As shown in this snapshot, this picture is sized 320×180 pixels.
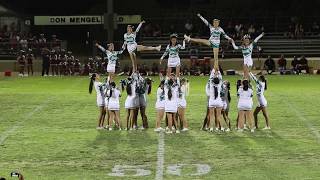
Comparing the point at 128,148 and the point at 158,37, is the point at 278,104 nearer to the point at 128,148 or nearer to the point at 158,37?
the point at 128,148

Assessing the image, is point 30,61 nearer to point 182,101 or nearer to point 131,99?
point 131,99

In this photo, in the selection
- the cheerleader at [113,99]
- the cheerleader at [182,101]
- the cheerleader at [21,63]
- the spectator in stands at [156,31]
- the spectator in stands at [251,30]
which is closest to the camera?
the cheerleader at [182,101]

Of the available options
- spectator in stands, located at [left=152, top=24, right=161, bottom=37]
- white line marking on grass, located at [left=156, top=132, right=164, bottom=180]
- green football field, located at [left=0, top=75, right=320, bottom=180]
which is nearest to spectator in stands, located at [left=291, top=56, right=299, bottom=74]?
spectator in stands, located at [left=152, top=24, right=161, bottom=37]

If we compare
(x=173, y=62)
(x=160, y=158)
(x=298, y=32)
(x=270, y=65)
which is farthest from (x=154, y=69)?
(x=160, y=158)

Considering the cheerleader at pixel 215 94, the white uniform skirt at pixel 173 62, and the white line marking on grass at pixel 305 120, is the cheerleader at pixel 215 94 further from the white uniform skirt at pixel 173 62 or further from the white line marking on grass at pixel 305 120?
the white line marking on grass at pixel 305 120

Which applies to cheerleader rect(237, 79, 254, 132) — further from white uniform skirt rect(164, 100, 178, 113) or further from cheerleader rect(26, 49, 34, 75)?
→ cheerleader rect(26, 49, 34, 75)

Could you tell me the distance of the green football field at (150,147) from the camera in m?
13.3

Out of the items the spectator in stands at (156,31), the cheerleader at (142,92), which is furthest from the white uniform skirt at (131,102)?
the spectator in stands at (156,31)

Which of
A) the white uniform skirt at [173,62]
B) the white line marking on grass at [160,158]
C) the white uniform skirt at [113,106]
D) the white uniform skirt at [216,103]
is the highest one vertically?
the white uniform skirt at [173,62]

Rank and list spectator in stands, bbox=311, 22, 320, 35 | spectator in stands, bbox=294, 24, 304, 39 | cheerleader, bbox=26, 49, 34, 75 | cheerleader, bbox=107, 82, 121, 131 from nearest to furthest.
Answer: cheerleader, bbox=107, 82, 121, 131 < cheerleader, bbox=26, 49, 34, 75 < spectator in stands, bbox=294, 24, 304, 39 < spectator in stands, bbox=311, 22, 320, 35

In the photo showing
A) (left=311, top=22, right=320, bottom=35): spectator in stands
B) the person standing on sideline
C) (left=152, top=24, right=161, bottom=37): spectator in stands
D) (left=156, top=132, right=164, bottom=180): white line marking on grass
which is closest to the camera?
(left=156, top=132, right=164, bottom=180): white line marking on grass

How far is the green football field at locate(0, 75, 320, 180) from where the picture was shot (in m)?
13.3

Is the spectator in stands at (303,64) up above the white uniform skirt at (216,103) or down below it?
above

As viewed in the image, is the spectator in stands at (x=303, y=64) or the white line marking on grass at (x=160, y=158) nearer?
the white line marking on grass at (x=160, y=158)
